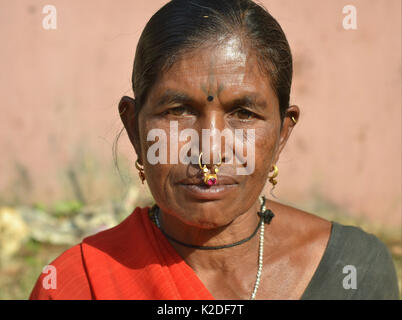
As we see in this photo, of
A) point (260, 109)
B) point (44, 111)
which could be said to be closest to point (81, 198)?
point (44, 111)

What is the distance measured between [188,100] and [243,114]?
236 millimetres

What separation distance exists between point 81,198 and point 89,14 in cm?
196

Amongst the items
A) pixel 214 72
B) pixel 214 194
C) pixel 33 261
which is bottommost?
pixel 33 261

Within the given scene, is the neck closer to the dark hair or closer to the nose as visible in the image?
the nose

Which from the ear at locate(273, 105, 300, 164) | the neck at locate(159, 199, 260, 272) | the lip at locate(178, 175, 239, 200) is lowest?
the neck at locate(159, 199, 260, 272)

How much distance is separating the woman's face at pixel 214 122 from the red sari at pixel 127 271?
0.33 meters

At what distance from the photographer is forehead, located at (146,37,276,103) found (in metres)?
2.12

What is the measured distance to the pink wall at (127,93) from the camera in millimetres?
5574

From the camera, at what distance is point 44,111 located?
234 inches

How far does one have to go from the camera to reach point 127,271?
248cm

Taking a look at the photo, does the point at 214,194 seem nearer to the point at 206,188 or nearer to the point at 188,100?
the point at 206,188

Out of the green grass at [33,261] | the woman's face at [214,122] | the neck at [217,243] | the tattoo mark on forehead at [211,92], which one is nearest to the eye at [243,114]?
the woman's face at [214,122]

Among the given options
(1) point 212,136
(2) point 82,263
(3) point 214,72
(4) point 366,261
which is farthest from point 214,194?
(4) point 366,261

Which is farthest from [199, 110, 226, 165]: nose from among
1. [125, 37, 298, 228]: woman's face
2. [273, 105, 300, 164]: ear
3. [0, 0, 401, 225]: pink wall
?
[0, 0, 401, 225]: pink wall
